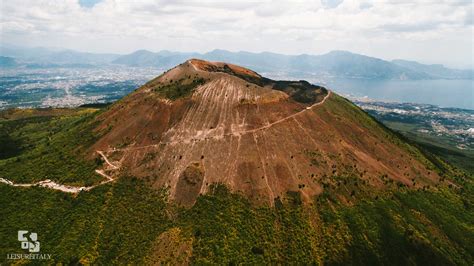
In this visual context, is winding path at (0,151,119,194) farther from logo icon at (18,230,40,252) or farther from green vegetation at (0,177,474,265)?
logo icon at (18,230,40,252)

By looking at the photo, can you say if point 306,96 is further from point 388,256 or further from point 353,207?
point 388,256

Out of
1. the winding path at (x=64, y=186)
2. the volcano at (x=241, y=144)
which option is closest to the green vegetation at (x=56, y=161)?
the winding path at (x=64, y=186)

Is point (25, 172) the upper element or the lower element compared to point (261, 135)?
lower

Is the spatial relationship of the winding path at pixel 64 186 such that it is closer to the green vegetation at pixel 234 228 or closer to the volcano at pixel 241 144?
the volcano at pixel 241 144

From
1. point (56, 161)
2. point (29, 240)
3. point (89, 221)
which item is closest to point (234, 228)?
point (89, 221)

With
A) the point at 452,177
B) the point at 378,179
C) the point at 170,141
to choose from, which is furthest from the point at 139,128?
the point at 452,177

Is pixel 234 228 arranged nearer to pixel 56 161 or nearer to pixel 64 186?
pixel 64 186

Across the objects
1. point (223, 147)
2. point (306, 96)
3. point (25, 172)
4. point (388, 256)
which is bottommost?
point (388, 256)
